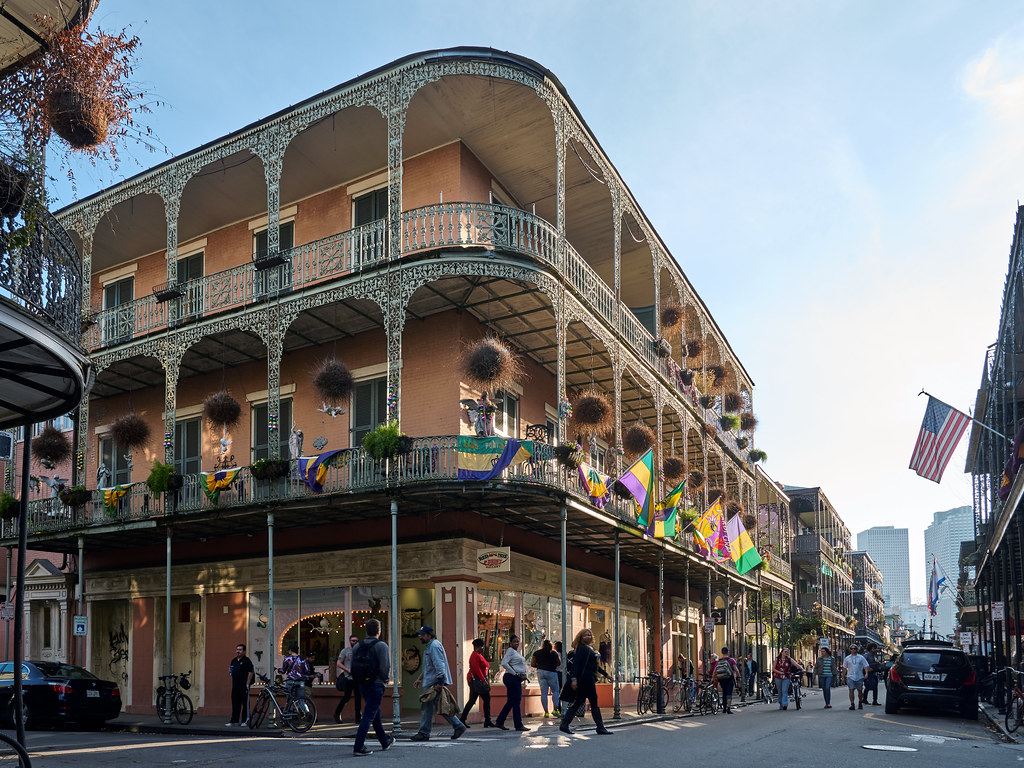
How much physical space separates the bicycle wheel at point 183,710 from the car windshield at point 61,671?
5.45 feet

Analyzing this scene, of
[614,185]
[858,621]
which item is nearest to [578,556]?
[614,185]

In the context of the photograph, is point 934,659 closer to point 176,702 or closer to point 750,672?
point 750,672

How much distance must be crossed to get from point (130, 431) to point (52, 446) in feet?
9.65

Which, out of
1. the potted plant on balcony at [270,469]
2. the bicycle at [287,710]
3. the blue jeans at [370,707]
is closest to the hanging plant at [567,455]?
the potted plant on balcony at [270,469]

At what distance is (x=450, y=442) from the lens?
1788 centimetres

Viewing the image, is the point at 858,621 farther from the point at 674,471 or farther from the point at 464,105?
the point at 464,105

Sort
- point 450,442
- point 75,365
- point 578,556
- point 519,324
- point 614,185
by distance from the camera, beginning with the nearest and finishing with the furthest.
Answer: point 75,365
point 450,442
point 519,324
point 614,185
point 578,556

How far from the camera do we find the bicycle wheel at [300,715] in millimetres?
16031

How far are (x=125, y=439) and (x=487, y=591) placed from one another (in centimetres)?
900

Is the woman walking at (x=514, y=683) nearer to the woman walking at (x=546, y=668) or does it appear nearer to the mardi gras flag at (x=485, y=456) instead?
the woman walking at (x=546, y=668)

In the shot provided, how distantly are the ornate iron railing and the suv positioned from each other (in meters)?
18.7

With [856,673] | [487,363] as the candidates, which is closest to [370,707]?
[487,363]

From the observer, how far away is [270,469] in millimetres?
18359

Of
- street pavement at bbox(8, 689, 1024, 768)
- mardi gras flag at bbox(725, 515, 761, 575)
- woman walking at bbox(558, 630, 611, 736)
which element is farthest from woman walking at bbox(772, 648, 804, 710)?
woman walking at bbox(558, 630, 611, 736)
